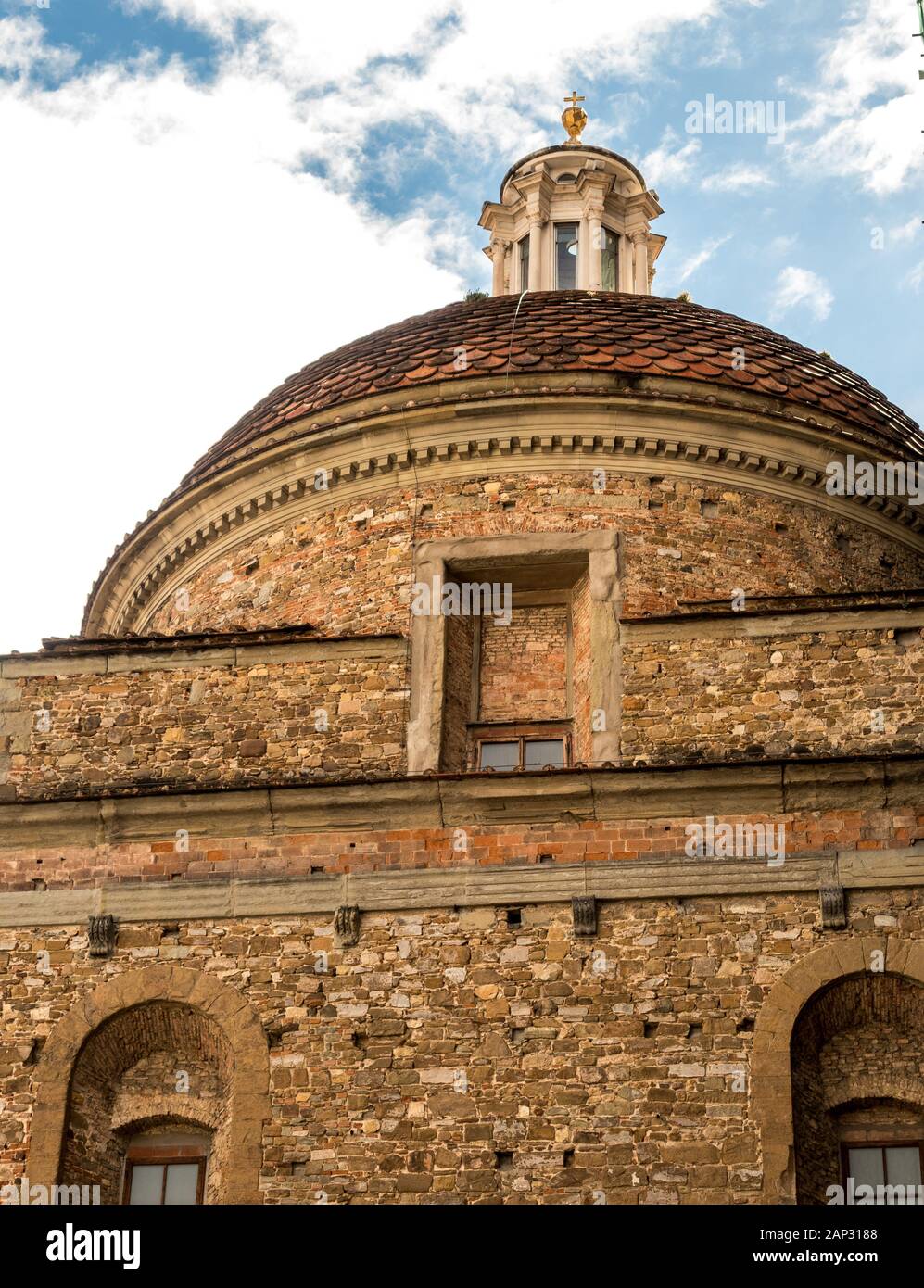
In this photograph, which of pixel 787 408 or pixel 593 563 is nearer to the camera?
pixel 593 563

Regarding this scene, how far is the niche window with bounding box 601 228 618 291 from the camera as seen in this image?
2628cm

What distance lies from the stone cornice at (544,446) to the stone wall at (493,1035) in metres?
5.11

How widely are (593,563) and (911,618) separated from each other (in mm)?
2859

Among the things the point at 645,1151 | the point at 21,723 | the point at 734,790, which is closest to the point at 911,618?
the point at 734,790

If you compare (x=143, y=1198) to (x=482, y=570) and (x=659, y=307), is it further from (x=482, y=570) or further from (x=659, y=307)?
(x=659, y=307)

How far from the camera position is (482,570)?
57.8 feet

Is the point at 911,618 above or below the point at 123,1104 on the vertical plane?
above

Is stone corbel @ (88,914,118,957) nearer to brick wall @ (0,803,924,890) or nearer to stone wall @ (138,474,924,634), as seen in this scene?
brick wall @ (0,803,924,890)

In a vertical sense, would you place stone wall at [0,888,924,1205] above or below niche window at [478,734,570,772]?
below

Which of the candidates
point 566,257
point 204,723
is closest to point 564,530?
point 204,723

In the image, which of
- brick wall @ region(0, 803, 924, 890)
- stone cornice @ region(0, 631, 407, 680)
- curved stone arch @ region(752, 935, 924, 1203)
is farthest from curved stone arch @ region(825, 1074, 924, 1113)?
stone cornice @ region(0, 631, 407, 680)

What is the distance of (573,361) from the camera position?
19.0m

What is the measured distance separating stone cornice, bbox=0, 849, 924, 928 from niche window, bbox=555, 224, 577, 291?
12.8 metres
